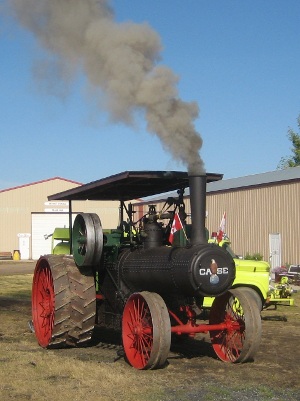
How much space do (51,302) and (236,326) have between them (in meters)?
2.49

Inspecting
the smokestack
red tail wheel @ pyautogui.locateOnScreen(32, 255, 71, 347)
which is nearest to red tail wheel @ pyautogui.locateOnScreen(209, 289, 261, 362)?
the smokestack

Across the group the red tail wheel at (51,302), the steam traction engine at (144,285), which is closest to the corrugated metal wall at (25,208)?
the red tail wheel at (51,302)

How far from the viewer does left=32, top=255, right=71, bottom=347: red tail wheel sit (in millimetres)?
7797

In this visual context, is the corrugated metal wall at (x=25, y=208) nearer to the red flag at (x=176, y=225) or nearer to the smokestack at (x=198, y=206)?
the red flag at (x=176, y=225)

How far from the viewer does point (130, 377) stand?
6.29 m

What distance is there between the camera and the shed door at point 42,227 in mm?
39562

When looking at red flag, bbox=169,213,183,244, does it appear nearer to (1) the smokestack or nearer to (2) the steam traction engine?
(2) the steam traction engine

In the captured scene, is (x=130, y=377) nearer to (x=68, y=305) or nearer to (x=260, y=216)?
(x=68, y=305)

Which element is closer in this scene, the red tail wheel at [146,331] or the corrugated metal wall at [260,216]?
the red tail wheel at [146,331]

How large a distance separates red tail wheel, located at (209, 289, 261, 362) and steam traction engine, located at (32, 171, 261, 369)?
0.4 inches

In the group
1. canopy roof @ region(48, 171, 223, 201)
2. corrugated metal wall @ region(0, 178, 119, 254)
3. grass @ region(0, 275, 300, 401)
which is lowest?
grass @ region(0, 275, 300, 401)

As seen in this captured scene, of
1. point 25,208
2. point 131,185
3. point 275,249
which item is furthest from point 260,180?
point 25,208

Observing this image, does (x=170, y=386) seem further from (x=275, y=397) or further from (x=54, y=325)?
(x=54, y=325)

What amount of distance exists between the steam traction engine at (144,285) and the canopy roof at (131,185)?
1cm
